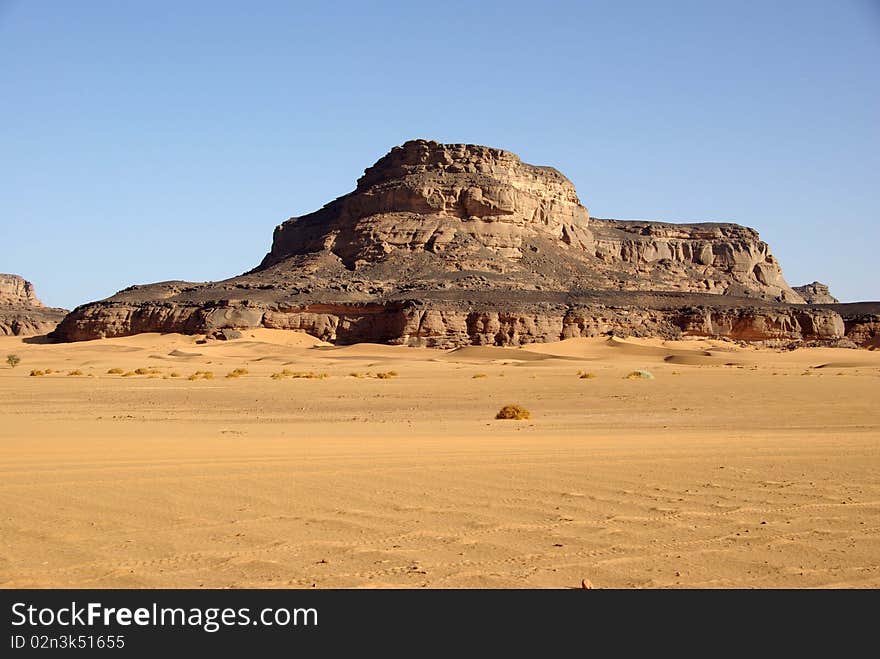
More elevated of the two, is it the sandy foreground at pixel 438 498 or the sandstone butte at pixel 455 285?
the sandstone butte at pixel 455 285

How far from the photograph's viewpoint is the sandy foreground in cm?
607

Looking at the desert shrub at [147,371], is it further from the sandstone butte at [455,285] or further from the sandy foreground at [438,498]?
the sandstone butte at [455,285]

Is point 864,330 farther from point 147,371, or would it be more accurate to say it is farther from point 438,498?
point 438,498

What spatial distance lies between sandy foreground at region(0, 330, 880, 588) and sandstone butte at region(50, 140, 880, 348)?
155 feet

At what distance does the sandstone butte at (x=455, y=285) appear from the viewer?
2729 inches

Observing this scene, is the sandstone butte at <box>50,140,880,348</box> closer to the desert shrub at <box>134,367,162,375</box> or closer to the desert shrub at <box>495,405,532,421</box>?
the desert shrub at <box>134,367,162,375</box>

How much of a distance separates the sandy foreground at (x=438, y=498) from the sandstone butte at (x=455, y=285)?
47.3 m

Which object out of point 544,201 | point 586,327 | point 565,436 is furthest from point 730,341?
point 565,436

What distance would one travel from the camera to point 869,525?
7.48m

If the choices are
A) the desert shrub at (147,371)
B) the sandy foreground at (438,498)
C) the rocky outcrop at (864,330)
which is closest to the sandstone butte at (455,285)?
the rocky outcrop at (864,330)

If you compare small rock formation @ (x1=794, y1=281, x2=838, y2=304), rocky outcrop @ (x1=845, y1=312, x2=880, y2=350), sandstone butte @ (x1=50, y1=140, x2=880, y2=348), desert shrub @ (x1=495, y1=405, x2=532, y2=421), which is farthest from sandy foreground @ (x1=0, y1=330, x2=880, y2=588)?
small rock formation @ (x1=794, y1=281, x2=838, y2=304)

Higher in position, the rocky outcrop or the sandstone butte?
the sandstone butte

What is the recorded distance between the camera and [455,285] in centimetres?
7625
